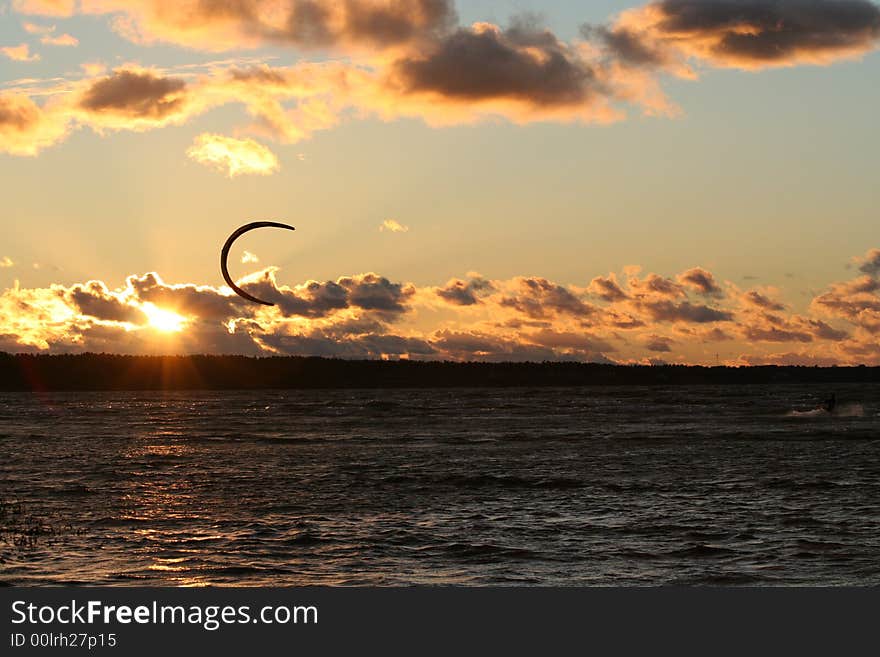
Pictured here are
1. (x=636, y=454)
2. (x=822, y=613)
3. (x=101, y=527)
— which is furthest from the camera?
(x=636, y=454)

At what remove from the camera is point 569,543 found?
29.2 m

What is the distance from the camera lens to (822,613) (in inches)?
709

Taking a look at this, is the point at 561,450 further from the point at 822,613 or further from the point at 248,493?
the point at 822,613

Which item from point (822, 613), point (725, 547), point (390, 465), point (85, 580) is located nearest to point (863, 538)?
point (725, 547)

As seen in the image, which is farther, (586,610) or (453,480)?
(453,480)

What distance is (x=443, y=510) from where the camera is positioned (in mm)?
35594

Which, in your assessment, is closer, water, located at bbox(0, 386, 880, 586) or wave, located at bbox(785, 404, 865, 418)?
water, located at bbox(0, 386, 880, 586)

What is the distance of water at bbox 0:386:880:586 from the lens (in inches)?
1003

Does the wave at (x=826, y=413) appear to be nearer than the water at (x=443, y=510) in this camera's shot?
No

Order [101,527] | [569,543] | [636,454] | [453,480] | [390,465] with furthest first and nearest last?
[636,454] < [390,465] < [453,480] < [101,527] < [569,543]

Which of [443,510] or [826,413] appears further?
[826,413]

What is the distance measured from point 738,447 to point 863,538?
33.0 m

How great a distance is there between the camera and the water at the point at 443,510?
83.6ft

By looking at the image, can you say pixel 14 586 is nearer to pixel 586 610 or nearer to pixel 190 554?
pixel 190 554
